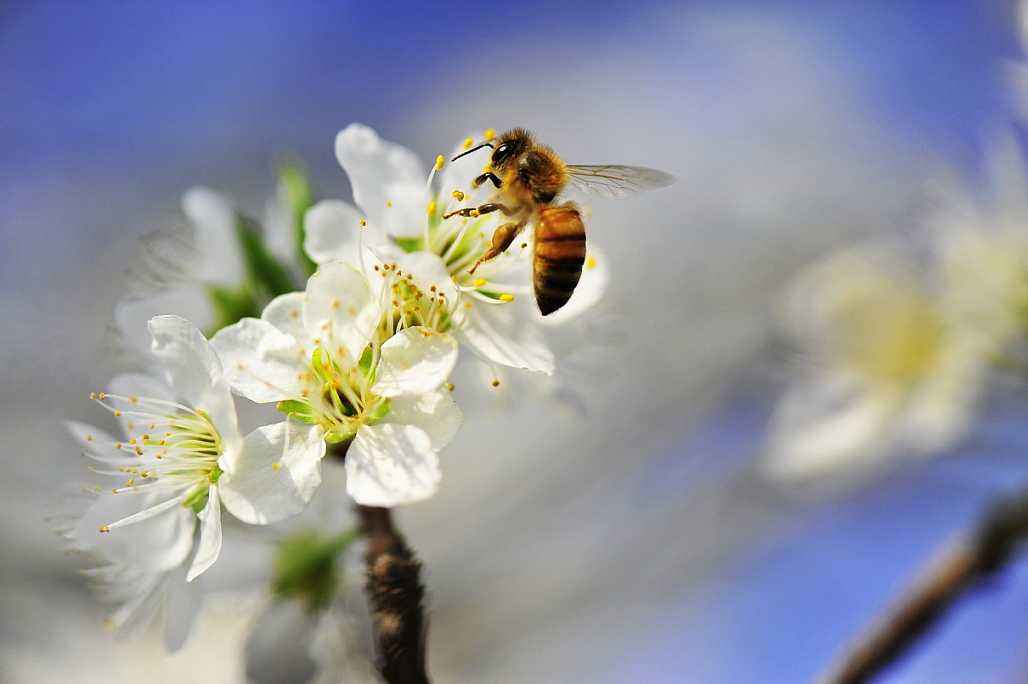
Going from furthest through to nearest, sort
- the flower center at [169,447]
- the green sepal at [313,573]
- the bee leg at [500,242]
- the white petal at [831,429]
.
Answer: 1. the white petal at [831,429]
2. the green sepal at [313,573]
3. the bee leg at [500,242]
4. the flower center at [169,447]

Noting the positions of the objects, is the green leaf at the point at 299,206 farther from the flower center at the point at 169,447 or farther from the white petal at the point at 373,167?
the flower center at the point at 169,447

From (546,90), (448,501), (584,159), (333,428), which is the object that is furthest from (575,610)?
(333,428)

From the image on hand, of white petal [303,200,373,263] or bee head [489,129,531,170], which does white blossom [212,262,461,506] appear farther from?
bee head [489,129,531,170]

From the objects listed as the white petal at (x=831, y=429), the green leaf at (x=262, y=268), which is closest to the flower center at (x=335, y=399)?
the green leaf at (x=262, y=268)

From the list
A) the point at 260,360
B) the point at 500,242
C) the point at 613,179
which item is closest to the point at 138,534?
the point at 260,360

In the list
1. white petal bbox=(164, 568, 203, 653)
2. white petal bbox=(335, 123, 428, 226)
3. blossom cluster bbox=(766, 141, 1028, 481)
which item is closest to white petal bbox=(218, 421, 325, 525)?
white petal bbox=(164, 568, 203, 653)

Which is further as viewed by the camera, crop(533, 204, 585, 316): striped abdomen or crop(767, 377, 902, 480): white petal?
crop(767, 377, 902, 480): white petal
